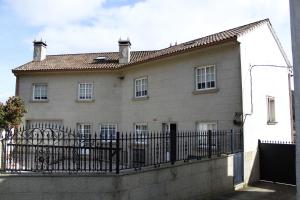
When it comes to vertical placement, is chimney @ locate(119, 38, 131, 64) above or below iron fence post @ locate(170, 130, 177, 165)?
above

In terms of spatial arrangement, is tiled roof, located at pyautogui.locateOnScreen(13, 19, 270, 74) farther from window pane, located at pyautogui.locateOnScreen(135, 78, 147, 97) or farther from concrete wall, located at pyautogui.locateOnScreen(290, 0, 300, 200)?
concrete wall, located at pyautogui.locateOnScreen(290, 0, 300, 200)

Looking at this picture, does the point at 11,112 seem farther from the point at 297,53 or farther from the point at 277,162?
the point at 297,53

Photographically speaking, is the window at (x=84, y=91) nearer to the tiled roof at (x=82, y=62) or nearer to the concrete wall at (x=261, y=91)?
the tiled roof at (x=82, y=62)

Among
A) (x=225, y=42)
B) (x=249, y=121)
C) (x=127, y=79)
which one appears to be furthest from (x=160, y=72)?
(x=249, y=121)

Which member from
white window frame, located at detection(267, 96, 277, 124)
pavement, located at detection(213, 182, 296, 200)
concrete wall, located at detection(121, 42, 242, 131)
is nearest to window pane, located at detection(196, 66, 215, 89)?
concrete wall, located at detection(121, 42, 242, 131)

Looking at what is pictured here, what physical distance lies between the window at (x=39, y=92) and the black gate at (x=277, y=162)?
1464 centimetres

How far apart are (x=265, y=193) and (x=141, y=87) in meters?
9.61

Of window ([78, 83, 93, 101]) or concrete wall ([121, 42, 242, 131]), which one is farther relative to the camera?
window ([78, 83, 93, 101])

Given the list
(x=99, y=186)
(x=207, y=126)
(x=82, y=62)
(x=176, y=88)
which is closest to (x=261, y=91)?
(x=207, y=126)

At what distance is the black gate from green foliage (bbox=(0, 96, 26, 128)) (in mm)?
13886

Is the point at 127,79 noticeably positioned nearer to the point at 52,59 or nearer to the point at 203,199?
the point at 52,59

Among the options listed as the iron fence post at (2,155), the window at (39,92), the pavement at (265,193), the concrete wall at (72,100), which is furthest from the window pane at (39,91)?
the pavement at (265,193)

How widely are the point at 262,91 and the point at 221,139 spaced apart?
4.11 metres

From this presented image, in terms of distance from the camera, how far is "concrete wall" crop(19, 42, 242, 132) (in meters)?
14.3
